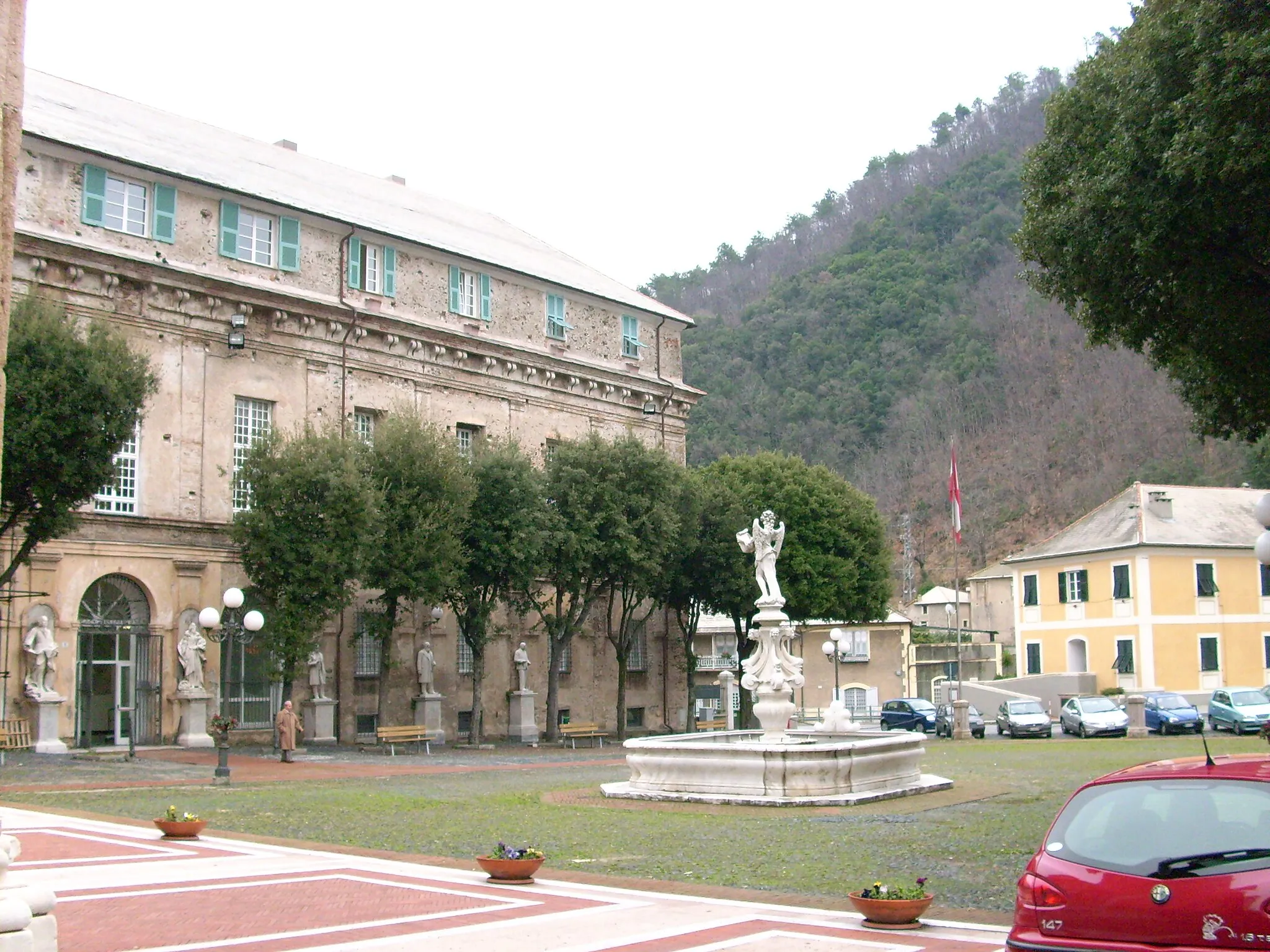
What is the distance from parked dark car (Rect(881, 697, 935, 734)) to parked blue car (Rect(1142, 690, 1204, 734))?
286 inches

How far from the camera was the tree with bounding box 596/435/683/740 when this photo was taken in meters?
38.3

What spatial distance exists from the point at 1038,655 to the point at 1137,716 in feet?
61.3

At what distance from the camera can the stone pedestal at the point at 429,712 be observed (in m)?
37.4

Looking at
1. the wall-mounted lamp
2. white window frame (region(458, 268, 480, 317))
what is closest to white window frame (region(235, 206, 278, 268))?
the wall-mounted lamp

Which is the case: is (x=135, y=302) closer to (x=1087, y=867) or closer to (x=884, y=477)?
(x=1087, y=867)

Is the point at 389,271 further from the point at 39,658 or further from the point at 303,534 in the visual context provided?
the point at 39,658

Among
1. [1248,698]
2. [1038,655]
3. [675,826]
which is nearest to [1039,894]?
[675,826]

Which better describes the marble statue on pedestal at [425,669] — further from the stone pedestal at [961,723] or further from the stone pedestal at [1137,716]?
the stone pedestal at [1137,716]

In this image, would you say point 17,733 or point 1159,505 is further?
point 1159,505

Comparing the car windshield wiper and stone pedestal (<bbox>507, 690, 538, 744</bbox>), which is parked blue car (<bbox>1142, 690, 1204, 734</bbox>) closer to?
stone pedestal (<bbox>507, 690, 538, 744</bbox>)

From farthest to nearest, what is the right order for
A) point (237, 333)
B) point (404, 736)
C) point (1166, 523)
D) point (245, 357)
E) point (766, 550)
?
point (1166, 523) → point (245, 357) → point (404, 736) → point (237, 333) → point (766, 550)

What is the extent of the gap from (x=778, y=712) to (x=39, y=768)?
1436 centimetres

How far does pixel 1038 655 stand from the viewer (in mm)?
60531

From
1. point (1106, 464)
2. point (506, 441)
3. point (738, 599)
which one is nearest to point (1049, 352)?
point (1106, 464)
